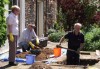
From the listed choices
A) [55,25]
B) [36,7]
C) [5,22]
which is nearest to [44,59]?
[5,22]

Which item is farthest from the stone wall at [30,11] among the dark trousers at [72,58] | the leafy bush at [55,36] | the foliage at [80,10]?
the dark trousers at [72,58]

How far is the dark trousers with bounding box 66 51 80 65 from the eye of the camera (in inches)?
449

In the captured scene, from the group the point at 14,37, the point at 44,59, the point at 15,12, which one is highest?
the point at 15,12

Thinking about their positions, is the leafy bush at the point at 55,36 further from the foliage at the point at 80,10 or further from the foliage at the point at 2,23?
the foliage at the point at 2,23

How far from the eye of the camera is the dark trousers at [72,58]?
11.4 meters

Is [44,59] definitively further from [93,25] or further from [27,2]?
[93,25]

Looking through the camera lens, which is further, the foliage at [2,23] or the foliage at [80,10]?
the foliage at [80,10]

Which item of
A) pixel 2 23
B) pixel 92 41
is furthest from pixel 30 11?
pixel 2 23

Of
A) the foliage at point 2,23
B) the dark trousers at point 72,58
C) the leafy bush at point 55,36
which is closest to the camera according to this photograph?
the foliage at point 2,23

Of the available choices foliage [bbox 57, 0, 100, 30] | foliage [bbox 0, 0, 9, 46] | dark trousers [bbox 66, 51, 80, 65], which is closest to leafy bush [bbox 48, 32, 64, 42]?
foliage [bbox 57, 0, 100, 30]

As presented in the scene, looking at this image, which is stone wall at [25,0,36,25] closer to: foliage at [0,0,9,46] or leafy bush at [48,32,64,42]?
leafy bush at [48,32,64,42]

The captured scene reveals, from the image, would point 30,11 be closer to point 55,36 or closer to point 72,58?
point 55,36

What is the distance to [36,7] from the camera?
19.6 metres

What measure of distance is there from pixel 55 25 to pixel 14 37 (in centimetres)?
1233
